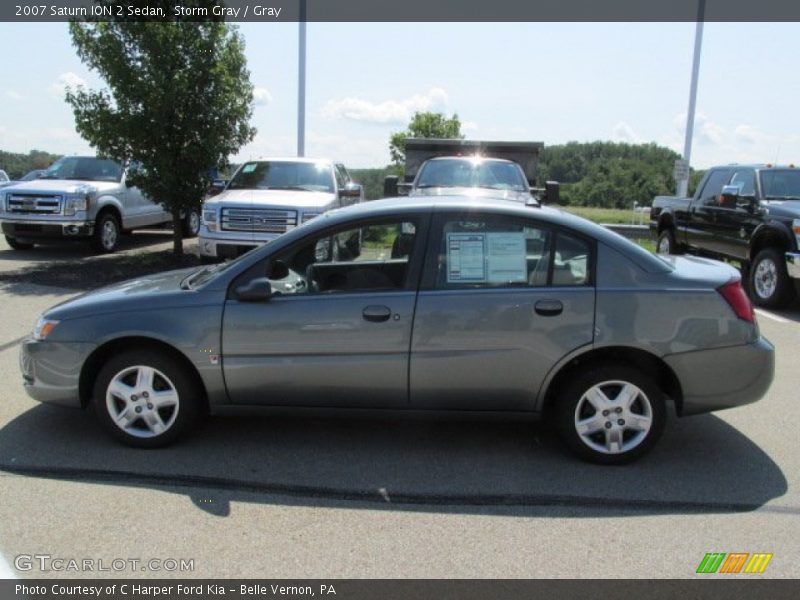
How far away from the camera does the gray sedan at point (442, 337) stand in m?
4.18

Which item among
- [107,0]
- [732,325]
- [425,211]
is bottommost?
[732,325]

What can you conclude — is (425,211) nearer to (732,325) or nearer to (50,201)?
(732,325)

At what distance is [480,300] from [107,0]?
398 inches

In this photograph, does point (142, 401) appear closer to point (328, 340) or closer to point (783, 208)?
point (328, 340)

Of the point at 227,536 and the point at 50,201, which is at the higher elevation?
the point at 50,201

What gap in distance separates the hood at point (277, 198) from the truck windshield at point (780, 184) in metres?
6.38

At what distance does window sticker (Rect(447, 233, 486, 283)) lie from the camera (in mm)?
4293

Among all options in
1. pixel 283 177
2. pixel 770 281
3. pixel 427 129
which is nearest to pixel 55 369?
pixel 283 177

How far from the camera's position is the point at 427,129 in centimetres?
3052

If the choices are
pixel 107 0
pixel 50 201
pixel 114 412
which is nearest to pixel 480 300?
pixel 114 412

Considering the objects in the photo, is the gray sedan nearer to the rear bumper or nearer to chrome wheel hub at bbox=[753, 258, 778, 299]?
the rear bumper

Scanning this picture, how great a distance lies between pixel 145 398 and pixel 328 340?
1.18 meters

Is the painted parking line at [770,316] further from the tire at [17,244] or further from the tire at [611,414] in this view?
the tire at [17,244]

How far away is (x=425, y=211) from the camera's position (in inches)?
173
